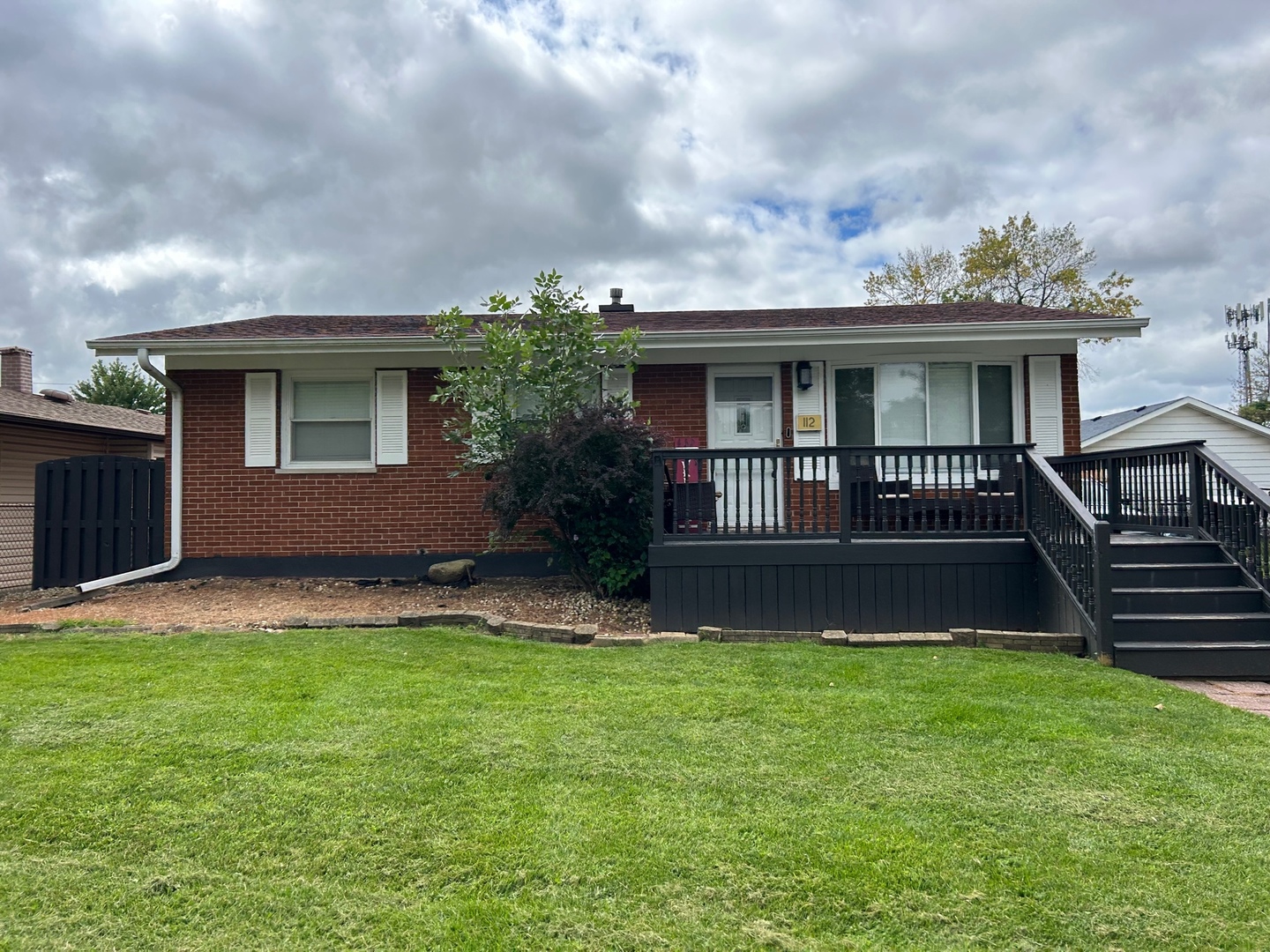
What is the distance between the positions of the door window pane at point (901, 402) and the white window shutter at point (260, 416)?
7.31 meters

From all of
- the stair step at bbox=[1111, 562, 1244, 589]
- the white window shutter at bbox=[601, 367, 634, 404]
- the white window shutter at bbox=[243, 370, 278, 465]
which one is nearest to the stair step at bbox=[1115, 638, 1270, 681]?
the stair step at bbox=[1111, 562, 1244, 589]

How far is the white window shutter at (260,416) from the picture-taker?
888 cm

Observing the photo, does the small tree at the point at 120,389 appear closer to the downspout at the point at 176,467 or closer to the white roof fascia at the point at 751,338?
the downspout at the point at 176,467

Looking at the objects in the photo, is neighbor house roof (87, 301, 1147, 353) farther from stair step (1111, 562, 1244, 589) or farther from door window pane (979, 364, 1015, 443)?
stair step (1111, 562, 1244, 589)

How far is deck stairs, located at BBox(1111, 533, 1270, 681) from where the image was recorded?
511 cm

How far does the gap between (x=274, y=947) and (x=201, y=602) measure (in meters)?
6.53

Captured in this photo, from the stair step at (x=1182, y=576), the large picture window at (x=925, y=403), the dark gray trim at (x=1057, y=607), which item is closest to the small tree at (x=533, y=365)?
the large picture window at (x=925, y=403)

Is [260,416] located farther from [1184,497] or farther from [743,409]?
[1184,497]

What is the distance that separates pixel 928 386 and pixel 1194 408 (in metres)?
11.1

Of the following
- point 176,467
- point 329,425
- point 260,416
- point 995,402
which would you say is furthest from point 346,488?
point 995,402

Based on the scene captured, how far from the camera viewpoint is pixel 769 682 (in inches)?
177

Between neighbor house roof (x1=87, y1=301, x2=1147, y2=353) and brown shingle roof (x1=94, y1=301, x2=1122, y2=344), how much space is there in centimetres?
1

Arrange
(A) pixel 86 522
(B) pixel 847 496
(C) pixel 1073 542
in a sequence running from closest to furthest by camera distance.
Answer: (C) pixel 1073 542, (B) pixel 847 496, (A) pixel 86 522

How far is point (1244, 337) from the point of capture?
40406 millimetres
